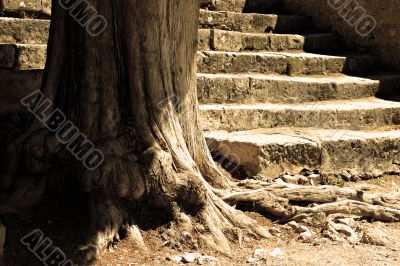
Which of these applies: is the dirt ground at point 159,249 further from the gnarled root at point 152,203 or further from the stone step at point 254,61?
the stone step at point 254,61

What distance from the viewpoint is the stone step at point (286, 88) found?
21.6 feet

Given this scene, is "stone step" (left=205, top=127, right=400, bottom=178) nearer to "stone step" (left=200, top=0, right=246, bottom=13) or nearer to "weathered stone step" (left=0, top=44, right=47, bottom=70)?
"weathered stone step" (left=0, top=44, right=47, bottom=70)

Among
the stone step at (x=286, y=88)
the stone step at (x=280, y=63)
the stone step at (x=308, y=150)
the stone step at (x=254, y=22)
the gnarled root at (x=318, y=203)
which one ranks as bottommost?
the gnarled root at (x=318, y=203)

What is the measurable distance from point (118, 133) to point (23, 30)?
2575mm

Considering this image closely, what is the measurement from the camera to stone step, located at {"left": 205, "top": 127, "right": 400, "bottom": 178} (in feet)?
18.3

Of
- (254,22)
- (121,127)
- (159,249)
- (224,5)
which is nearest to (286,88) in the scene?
(254,22)

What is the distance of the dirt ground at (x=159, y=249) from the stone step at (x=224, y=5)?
457 cm

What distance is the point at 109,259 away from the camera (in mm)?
3924

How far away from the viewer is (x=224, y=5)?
28.7ft

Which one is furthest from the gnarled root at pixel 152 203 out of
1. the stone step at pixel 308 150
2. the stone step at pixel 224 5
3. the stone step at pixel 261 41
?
the stone step at pixel 224 5

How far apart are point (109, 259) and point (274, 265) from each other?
3.37ft

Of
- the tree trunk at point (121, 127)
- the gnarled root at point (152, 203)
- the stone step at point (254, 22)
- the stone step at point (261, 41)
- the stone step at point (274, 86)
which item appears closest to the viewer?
the gnarled root at point (152, 203)

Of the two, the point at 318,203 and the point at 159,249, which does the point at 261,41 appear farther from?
the point at 159,249

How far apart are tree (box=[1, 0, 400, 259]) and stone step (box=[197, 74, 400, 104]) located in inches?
81.5
